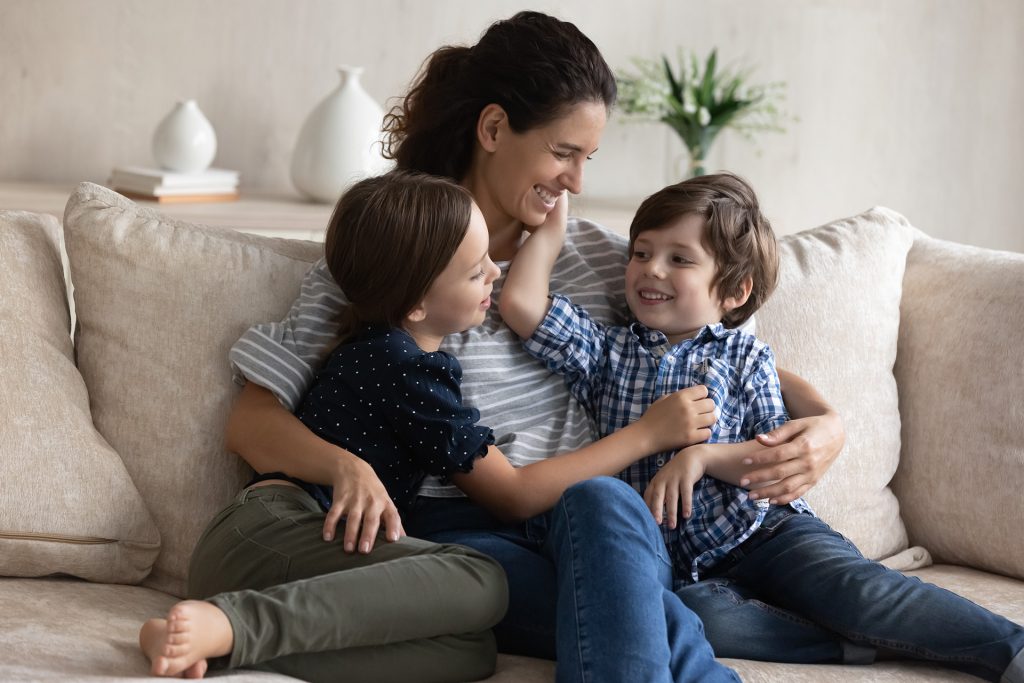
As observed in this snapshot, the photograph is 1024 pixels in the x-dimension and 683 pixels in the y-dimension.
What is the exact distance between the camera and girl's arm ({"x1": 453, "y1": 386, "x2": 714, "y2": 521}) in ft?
5.08

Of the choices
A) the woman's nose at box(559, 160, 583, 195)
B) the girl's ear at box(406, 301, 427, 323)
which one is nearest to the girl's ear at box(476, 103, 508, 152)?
the woman's nose at box(559, 160, 583, 195)

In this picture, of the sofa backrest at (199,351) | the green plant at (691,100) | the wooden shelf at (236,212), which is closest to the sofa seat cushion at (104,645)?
the sofa backrest at (199,351)

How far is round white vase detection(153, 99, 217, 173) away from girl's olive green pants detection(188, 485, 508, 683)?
185cm

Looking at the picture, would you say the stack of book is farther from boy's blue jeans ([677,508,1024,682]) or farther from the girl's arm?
boy's blue jeans ([677,508,1024,682])

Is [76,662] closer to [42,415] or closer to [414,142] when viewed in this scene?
[42,415]

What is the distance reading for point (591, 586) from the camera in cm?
135

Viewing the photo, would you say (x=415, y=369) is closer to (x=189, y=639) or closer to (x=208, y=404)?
(x=208, y=404)

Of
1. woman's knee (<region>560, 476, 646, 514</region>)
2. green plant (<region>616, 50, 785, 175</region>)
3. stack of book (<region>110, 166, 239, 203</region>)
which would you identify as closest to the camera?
woman's knee (<region>560, 476, 646, 514</region>)

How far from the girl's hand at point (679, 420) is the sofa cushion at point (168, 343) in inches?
22.7

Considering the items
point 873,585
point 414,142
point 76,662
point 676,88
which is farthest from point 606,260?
point 676,88

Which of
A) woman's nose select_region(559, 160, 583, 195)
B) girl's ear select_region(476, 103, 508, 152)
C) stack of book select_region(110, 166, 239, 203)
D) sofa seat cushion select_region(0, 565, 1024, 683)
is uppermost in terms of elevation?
girl's ear select_region(476, 103, 508, 152)

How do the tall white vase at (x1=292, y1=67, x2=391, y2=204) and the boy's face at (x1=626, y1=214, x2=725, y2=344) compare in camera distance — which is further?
the tall white vase at (x1=292, y1=67, x2=391, y2=204)

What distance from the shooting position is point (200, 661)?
120 cm

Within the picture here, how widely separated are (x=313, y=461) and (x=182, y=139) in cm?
187
